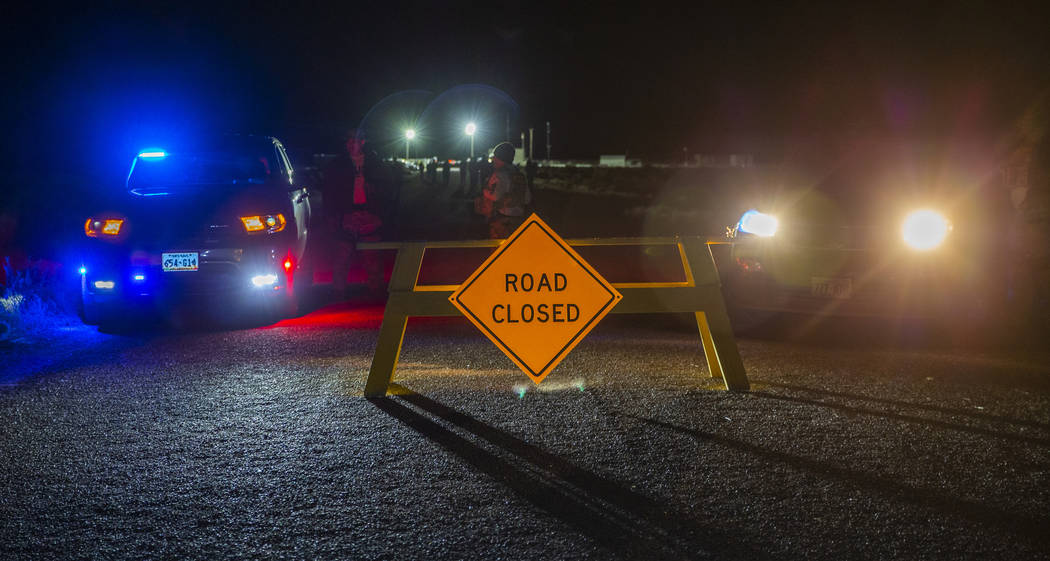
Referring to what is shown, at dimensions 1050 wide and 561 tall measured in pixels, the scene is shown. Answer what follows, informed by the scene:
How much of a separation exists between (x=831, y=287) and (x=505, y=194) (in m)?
3.75

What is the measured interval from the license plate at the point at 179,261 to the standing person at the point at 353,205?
9.69 ft

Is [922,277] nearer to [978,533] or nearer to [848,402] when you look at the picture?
[848,402]

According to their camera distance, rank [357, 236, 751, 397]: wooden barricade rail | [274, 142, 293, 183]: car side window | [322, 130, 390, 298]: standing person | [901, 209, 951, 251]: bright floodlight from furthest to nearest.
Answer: [322, 130, 390, 298]: standing person, [274, 142, 293, 183]: car side window, [901, 209, 951, 251]: bright floodlight, [357, 236, 751, 397]: wooden barricade rail

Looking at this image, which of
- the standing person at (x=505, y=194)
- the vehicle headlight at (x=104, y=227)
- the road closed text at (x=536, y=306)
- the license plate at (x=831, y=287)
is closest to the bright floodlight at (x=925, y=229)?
the license plate at (x=831, y=287)

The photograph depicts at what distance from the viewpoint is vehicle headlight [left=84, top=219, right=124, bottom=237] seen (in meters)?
9.62

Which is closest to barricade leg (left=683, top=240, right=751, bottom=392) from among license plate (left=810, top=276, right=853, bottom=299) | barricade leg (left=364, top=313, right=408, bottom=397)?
barricade leg (left=364, top=313, right=408, bottom=397)

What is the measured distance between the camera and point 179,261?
31.3 ft

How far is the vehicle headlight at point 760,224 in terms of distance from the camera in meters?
9.60

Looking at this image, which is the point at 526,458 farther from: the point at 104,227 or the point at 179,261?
the point at 104,227

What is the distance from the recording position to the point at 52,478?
186 inches

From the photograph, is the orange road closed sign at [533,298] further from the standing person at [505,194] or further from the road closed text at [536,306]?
the standing person at [505,194]

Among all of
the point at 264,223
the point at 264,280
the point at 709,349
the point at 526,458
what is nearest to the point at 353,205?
the point at 264,223

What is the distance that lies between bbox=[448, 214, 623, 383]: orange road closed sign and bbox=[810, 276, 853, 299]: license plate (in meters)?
3.53

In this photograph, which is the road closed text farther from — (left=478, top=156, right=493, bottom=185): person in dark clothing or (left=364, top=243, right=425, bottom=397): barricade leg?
(left=478, top=156, right=493, bottom=185): person in dark clothing
